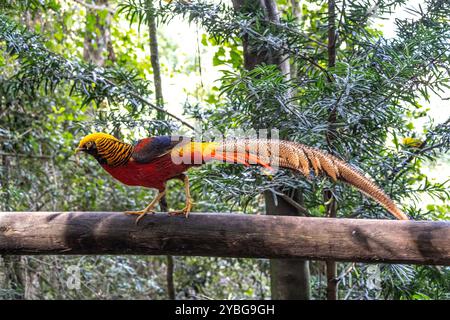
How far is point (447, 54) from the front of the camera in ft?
5.93

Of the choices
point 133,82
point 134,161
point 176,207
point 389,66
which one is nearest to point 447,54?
point 389,66

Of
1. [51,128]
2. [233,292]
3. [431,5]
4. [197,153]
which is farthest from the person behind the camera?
[233,292]

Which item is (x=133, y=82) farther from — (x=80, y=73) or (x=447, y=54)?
(x=447, y=54)

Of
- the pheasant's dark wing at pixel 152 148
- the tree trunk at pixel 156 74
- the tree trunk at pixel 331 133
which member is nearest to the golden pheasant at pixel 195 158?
the pheasant's dark wing at pixel 152 148

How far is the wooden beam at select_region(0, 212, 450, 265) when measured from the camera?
1.50 meters

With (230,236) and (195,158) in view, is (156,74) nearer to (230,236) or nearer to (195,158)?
(195,158)

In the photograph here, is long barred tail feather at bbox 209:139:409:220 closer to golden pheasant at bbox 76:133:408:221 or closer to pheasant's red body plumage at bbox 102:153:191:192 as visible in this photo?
golden pheasant at bbox 76:133:408:221

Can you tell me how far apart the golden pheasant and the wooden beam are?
74 mm

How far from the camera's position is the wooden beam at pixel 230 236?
150 centimetres

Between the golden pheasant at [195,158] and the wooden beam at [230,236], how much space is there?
0.07m

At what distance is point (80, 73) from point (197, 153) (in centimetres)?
77

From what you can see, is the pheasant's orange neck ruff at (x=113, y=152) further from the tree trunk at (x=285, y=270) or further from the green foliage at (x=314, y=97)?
the tree trunk at (x=285, y=270)

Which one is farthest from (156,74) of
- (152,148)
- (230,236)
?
(230,236)

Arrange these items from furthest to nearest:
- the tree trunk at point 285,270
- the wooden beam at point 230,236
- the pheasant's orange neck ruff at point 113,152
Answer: the tree trunk at point 285,270
the pheasant's orange neck ruff at point 113,152
the wooden beam at point 230,236
